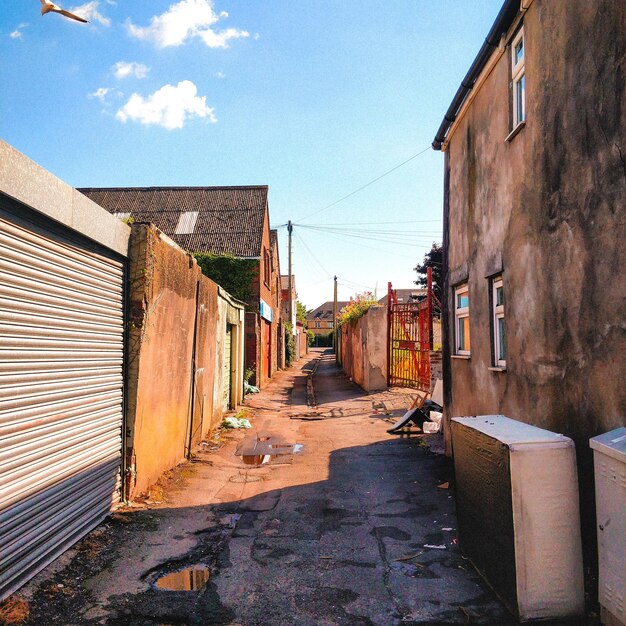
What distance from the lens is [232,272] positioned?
20.0 m

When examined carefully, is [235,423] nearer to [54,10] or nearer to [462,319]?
[462,319]

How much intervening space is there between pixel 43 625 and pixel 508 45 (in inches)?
274

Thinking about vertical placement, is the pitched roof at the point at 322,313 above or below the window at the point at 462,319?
above

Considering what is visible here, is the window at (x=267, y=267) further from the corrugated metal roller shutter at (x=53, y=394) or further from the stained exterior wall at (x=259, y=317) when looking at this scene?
the corrugated metal roller shutter at (x=53, y=394)

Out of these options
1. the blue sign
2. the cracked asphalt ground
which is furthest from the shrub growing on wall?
the cracked asphalt ground

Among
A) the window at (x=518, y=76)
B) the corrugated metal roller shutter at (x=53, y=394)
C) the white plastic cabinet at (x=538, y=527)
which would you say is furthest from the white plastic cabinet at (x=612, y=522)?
the corrugated metal roller shutter at (x=53, y=394)

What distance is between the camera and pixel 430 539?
4.77m

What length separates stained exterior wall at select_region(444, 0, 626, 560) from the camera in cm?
361

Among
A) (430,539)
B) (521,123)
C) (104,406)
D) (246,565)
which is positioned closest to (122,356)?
(104,406)

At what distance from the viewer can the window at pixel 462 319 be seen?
301 inches

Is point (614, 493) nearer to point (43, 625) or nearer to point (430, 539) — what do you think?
point (430, 539)

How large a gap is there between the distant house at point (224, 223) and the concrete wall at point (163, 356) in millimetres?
10308

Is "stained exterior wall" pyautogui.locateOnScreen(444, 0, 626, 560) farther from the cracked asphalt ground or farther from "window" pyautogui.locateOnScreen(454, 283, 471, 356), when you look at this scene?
the cracked asphalt ground

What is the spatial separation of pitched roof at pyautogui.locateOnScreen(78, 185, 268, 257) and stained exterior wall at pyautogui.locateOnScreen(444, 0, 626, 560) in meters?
15.4
